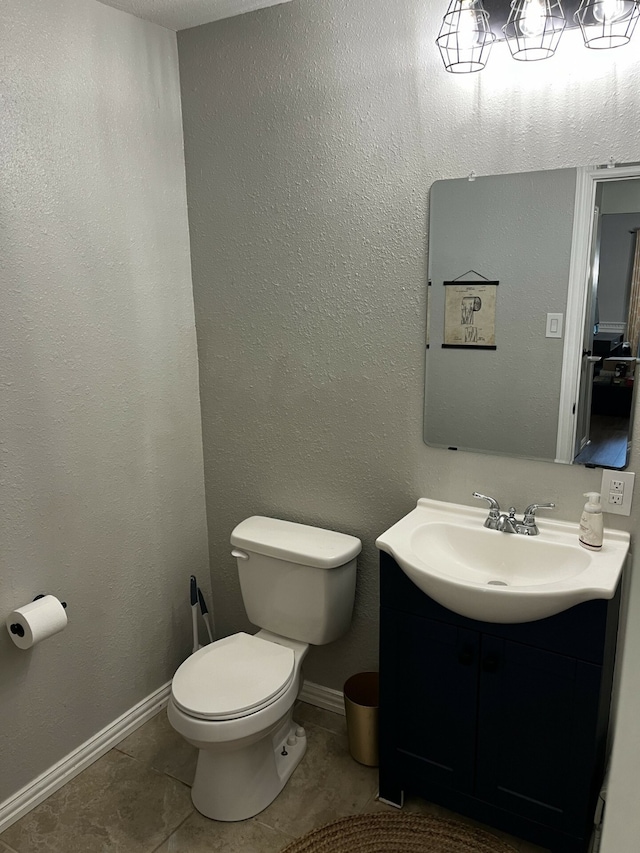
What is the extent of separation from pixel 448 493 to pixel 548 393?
0.46 m

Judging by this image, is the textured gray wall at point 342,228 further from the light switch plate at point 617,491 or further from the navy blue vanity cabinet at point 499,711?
the navy blue vanity cabinet at point 499,711

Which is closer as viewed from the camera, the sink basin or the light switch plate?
the sink basin

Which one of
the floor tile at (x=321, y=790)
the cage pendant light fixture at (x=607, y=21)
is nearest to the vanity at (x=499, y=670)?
the floor tile at (x=321, y=790)

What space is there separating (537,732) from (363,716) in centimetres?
62

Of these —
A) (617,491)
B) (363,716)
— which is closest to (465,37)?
(617,491)

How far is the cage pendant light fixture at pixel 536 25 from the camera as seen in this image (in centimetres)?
163

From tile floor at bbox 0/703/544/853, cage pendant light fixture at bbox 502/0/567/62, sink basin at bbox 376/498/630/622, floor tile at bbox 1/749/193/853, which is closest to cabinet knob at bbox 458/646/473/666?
sink basin at bbox 376/498/630/622

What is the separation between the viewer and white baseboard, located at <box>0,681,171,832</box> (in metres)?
2.05

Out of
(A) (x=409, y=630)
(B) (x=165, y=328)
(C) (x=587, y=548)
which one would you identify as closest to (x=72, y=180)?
(B) (x=165, y=328)

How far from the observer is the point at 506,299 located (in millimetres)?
1926

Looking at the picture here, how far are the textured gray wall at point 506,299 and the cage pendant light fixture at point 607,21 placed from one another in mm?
302

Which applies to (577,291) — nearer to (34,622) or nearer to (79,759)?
(34,622)

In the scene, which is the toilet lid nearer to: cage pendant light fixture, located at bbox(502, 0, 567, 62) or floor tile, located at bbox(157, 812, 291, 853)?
floor tile, located at bbox(157, 812, 291, 853)

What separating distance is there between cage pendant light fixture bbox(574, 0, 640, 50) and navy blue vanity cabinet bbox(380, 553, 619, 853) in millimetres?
1382
